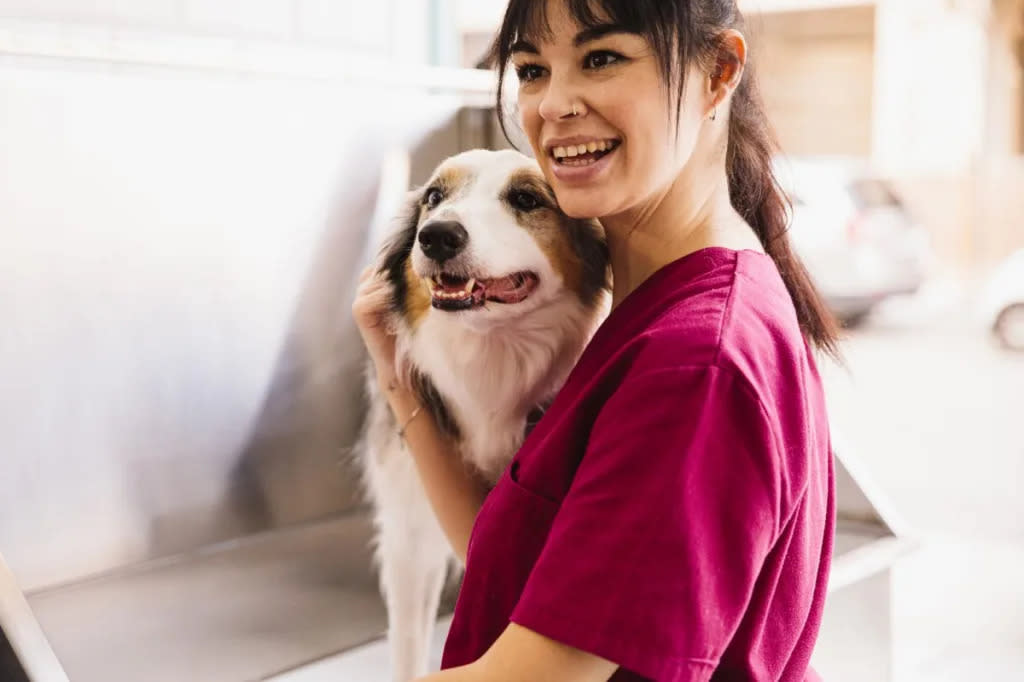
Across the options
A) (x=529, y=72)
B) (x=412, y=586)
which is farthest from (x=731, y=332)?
→ (x=412, y=586)

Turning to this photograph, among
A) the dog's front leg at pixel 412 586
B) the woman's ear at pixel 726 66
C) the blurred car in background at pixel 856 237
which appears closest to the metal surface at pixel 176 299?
the dog's front leg at pixel 412 586

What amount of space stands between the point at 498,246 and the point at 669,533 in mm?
412

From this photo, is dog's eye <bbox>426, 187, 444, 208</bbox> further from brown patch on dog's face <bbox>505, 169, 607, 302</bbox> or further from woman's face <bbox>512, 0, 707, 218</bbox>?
woman's face <bbox>512, 0, 707, 218</bbox>

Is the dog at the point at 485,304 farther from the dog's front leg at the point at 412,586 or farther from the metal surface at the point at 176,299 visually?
the metal surface at the point at 176,299

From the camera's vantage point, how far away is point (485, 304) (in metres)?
1.04

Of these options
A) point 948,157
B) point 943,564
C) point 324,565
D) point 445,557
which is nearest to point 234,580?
point 324,565

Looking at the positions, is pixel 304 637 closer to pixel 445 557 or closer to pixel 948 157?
pixel 445 557

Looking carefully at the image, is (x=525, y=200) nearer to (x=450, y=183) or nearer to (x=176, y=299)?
(x=450, y=183)

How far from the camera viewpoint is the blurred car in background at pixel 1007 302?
125 inches

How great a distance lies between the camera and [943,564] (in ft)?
9.82

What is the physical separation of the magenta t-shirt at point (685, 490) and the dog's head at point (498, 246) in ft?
0.78

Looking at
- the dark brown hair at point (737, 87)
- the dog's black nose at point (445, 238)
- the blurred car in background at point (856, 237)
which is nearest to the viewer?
the dark brown hair at point (737, 87)

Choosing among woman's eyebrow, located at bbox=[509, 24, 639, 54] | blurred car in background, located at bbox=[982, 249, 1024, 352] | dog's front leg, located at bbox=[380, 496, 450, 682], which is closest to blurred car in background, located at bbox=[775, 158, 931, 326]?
blurred car in background, located at bbox=[982, 249, 1024, 352]

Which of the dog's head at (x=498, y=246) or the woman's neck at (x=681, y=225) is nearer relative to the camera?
the woman's neck at (x=681, y=225)
